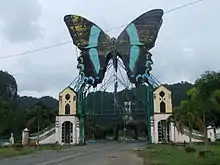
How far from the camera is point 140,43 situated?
82.4m

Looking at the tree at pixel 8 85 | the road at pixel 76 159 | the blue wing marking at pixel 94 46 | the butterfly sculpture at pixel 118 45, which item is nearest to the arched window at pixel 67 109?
the butterfly sculpture at pixel 118 45

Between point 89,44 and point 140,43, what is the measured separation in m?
9.69

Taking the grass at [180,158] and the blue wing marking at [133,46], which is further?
the blue wing marking at [133,46]

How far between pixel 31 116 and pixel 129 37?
124 feet

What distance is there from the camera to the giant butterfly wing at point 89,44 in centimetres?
8406

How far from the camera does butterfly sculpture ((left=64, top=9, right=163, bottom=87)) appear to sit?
8194cm

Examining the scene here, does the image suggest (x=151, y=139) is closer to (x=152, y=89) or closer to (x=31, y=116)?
(x=152, y=89)

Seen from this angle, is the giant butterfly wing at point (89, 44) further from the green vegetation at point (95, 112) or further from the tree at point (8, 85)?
the tree at point (8, 85)

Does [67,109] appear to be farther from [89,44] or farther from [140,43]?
[140,43]

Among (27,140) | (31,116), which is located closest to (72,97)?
(27,140)

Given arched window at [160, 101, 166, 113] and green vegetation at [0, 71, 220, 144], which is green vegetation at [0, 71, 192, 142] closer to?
green vegetation at [0, 71, 220, 144]

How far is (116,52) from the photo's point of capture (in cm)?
8356

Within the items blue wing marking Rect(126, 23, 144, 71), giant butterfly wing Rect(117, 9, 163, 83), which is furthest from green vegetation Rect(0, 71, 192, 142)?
blue wing marking Rect(126, 23, 144, 71)

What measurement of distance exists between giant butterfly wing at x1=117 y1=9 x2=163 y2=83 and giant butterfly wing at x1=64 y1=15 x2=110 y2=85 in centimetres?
355
